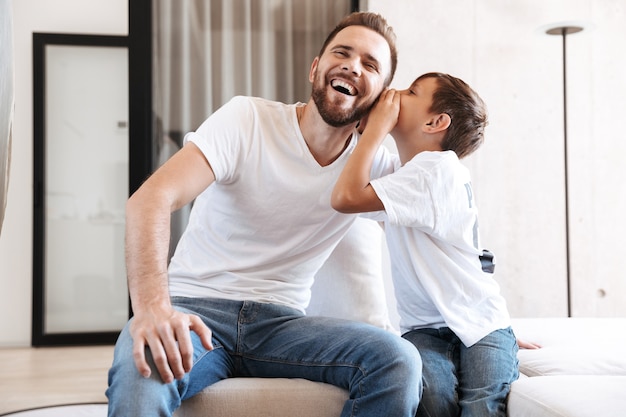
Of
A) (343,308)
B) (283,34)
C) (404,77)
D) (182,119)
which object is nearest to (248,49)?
(283,34)

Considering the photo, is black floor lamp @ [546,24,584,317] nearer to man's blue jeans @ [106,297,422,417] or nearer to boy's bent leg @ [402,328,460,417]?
boy's bent leg @ [402,328,460,417]

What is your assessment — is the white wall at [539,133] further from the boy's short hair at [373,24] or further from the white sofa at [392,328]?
the boy's short hair at [373,24]

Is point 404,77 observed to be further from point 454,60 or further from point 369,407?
point 369,407

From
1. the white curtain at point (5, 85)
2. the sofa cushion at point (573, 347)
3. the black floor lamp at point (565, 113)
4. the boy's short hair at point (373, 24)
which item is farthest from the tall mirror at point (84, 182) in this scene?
the white curtain at point (5, 85)

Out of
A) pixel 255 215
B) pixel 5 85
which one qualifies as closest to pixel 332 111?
pixel 255 215

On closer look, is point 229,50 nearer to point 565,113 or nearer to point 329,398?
point 565,113

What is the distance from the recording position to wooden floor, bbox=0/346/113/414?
279 centimetres

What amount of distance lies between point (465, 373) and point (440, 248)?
0.95 feet

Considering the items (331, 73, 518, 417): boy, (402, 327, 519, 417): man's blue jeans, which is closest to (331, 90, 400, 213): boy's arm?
(331, 73, 518, 417): boy

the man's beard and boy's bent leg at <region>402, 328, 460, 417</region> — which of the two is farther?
the man's beard

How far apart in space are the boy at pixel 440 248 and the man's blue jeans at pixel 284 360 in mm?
143

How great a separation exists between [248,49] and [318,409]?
6.87ft

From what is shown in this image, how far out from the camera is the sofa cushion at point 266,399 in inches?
48.1

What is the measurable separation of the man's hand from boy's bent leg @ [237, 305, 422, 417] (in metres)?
0.32
